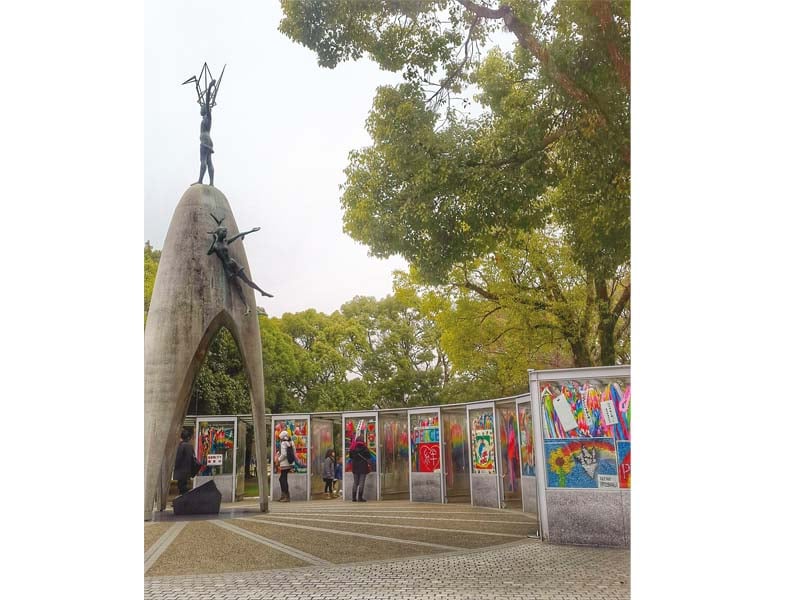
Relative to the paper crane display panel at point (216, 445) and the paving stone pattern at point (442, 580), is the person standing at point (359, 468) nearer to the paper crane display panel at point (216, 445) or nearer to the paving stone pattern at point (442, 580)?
the paper crane display panel at point (216, 445)

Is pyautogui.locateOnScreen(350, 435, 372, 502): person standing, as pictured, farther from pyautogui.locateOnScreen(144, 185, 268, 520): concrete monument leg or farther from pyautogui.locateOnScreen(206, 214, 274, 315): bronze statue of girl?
pyautogui.locateOnScreen(206, 214, 274, 315): bronze statue of girl

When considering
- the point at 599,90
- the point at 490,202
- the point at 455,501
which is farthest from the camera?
the point at 455,501

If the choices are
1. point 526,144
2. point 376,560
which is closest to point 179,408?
point 376,560

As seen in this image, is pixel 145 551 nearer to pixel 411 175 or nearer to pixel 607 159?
pixel 411 175

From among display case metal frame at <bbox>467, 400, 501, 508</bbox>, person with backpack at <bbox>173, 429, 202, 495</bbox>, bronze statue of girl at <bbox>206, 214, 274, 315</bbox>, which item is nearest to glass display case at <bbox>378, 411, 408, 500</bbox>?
display case metal frame at <bbox>467, 400, 501, 508</bbox>

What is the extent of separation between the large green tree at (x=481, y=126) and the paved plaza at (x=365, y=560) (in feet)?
11.3

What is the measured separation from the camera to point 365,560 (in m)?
6.75

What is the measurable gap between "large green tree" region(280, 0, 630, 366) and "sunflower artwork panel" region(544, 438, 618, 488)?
109 inches

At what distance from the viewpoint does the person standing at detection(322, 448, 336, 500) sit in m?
12.7

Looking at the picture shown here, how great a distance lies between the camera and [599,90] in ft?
25.3

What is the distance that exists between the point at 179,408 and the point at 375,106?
433cm

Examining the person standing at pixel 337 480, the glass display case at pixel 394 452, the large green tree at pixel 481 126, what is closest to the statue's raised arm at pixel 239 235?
the large green tree at pixel 481 126

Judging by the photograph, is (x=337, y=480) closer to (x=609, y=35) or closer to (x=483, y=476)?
(x=483, y=476)

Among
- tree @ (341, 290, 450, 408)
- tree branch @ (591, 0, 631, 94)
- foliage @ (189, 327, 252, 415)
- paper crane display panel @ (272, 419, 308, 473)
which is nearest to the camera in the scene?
tree branch @ (591, 0, 631, 94)
